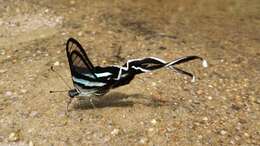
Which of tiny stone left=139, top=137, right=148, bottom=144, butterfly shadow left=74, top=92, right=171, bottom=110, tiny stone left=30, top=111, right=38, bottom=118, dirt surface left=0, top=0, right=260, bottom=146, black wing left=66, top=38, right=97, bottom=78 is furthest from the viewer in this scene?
butterfly shadow left=74, top=92, right=171, bottom=110

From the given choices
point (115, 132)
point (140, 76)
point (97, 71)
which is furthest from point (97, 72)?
point (140, 76)

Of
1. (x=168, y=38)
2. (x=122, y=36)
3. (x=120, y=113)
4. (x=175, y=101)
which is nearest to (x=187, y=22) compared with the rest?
(x=168, y=38)

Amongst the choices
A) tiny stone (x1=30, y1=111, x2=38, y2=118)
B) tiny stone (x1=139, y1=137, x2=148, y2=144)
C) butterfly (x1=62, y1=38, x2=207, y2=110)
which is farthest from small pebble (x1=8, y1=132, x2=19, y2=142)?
tiny stone (x1=139, y1=137, x2=148, y2=144)

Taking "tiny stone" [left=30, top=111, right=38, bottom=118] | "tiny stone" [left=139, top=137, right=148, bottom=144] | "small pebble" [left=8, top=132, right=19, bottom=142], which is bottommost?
"tiny stone" [left=139, top=137, right=148, bottom=144]

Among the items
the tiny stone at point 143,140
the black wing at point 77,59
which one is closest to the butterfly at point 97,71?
the black wing at point 77,59

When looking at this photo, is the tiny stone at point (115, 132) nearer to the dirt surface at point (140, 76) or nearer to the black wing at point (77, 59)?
the dirt surface at point (140, 76)

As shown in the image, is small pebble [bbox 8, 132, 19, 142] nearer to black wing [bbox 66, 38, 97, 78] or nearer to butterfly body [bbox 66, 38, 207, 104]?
butterfly body [bbox 66, 38, 207, 104]
